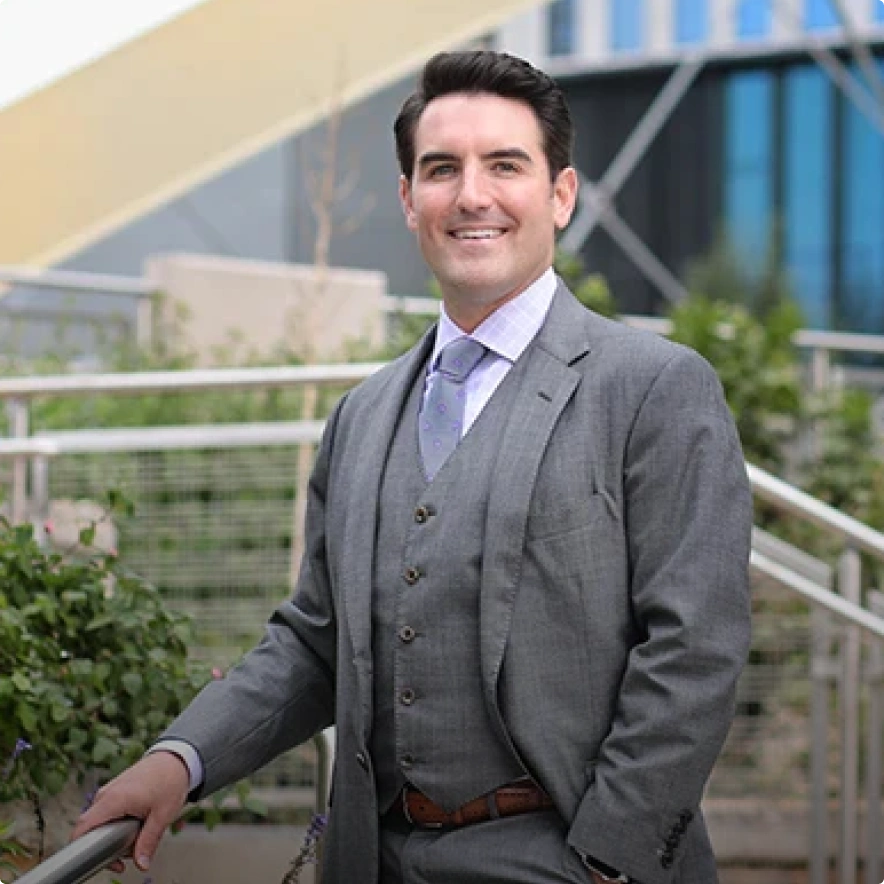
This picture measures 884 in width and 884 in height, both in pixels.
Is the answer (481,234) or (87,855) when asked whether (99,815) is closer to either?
(87,855)

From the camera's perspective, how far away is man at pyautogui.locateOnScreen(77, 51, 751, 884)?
1918mm

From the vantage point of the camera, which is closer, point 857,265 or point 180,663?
point 180,663

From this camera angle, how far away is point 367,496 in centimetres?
211

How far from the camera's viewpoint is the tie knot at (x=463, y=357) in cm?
213

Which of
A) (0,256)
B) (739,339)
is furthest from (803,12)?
(0,256)

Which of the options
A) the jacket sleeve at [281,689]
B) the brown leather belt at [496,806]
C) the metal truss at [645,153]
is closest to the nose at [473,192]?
the jacket sleeve at [281,689]

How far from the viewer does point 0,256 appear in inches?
280

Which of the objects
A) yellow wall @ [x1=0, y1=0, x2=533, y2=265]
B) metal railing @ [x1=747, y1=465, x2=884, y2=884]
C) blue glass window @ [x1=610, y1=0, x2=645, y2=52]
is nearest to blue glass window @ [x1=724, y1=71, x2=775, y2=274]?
blue glass window @ [x1=610, y1=0, x2=645, y2=52]

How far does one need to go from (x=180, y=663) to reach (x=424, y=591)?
1.07m

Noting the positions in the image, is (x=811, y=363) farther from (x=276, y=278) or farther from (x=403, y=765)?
(x=403, y=765)

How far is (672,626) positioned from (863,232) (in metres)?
14.7

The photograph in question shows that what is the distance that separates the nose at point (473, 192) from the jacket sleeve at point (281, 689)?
376mm

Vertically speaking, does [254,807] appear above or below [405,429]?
below

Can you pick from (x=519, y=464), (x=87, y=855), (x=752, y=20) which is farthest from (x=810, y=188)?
(x=87, y=855)
